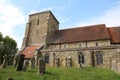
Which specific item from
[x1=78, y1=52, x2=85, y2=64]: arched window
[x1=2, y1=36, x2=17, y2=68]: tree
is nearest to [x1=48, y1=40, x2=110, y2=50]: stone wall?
[x1=78, y1=52, x2=85, y2=64]: arched window

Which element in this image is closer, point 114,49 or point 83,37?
point 114,49

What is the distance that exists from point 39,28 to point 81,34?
37.1ft

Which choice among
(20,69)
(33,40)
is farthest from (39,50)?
(20,69)

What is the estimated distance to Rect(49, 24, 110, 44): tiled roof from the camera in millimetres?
28312

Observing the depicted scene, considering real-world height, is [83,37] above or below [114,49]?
above

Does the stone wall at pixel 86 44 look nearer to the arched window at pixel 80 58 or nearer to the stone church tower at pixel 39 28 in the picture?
the arched window at pixel 80 58

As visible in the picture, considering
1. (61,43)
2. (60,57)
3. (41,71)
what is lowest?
(41,71)

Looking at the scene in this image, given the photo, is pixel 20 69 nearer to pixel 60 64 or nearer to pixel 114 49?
pixel 60 64

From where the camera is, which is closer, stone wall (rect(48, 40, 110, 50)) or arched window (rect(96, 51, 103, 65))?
arched window (rect(96, 51, 103, 65))

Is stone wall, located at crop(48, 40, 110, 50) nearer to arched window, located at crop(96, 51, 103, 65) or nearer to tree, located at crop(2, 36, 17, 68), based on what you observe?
arched window, located at crop(96, 51, 103, 65)

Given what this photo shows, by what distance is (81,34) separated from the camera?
3094 centimetres

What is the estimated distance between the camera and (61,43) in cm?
3052

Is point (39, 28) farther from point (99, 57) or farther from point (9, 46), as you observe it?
point (99, 57)

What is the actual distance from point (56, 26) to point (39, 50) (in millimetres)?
13253
